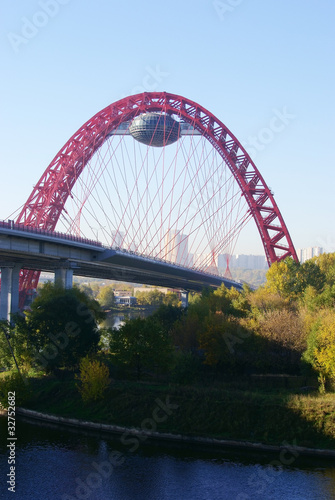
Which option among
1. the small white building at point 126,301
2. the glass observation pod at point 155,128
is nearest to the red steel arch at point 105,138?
the glass observation pod at point 155,128

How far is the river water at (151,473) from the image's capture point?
16484mm

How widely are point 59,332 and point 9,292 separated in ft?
31.3

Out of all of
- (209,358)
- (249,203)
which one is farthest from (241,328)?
(249,203)

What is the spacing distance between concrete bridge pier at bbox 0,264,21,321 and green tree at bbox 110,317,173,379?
11053 millimetres

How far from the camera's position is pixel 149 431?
22.0m

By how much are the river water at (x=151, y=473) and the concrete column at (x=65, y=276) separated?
17687 millimetres

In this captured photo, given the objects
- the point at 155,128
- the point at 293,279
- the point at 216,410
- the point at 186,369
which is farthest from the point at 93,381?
the point at 155,128

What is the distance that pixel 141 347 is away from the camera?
26.9m

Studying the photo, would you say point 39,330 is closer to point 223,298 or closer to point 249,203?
point 223,298

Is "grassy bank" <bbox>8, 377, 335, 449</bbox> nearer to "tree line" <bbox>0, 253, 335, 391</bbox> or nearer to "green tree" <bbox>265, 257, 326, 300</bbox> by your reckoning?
"tree line" <bbox>0, 253, 335, 391</bbox>

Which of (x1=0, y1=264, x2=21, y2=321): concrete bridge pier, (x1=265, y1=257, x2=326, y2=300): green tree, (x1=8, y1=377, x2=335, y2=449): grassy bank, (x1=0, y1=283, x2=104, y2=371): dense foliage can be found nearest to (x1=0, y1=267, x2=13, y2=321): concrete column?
(x1=0, y1=264, x2=21, y2=321): concrete bridge pier

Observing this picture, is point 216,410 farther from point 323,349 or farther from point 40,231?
point 40,231

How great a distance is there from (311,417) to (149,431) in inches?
262

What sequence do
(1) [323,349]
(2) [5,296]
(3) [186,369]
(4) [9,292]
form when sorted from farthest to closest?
(2) [5,296] < (4) [9,292] < (3) [186,369] < (1) [323,349]
